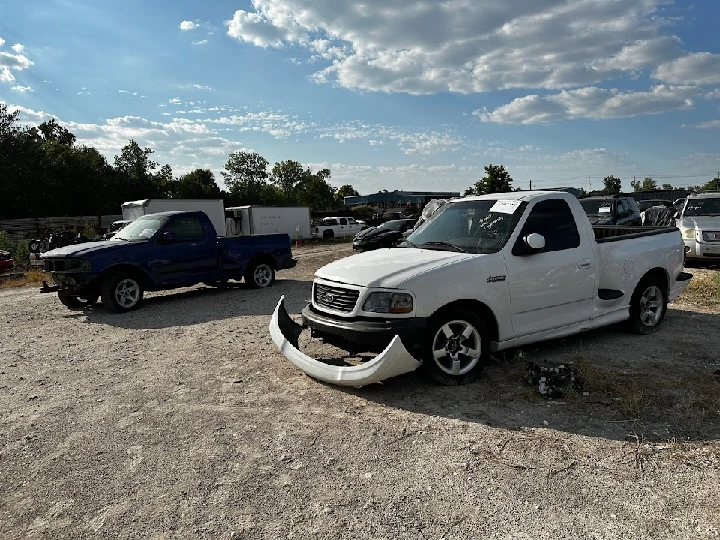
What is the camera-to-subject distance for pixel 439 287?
434 centimetres

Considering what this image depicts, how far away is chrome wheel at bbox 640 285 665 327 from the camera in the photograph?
6.38 meters

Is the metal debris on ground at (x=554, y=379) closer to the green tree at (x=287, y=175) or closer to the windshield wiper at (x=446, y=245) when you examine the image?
the windshield wiper at (x=446, y=245)

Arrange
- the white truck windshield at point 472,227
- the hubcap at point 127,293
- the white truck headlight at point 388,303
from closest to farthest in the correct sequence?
1. the white truck headlight at point 388,303
2. the white truck windshield at point 472,227
3. the hubcap at point 127,293

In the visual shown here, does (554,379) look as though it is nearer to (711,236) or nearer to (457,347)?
(457,347)

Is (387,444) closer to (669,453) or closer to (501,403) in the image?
(501,403)

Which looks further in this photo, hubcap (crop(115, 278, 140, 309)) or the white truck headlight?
hubcap (crop(115, 278, 140, 309))

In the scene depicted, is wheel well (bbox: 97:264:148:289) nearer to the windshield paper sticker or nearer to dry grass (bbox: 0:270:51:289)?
the windshield paper sticker

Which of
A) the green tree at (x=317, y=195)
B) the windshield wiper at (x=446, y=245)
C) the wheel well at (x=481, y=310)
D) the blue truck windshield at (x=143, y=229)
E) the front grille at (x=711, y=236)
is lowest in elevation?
the wheel well at (x=481, y=310)

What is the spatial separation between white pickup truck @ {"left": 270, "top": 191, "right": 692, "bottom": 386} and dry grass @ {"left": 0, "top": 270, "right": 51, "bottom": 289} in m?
13.1

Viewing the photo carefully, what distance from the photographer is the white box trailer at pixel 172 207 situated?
2372 cm

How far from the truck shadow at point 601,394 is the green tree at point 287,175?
83832 millimetres

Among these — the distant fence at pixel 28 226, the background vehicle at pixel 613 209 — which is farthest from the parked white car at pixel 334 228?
the background vehicle at pixel 613 209

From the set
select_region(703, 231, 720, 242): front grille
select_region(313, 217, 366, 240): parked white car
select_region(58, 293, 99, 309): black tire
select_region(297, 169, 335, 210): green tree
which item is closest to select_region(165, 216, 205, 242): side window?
select_region(58, 293, 99, 309): black tire

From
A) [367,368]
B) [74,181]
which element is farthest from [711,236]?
[74,181]
